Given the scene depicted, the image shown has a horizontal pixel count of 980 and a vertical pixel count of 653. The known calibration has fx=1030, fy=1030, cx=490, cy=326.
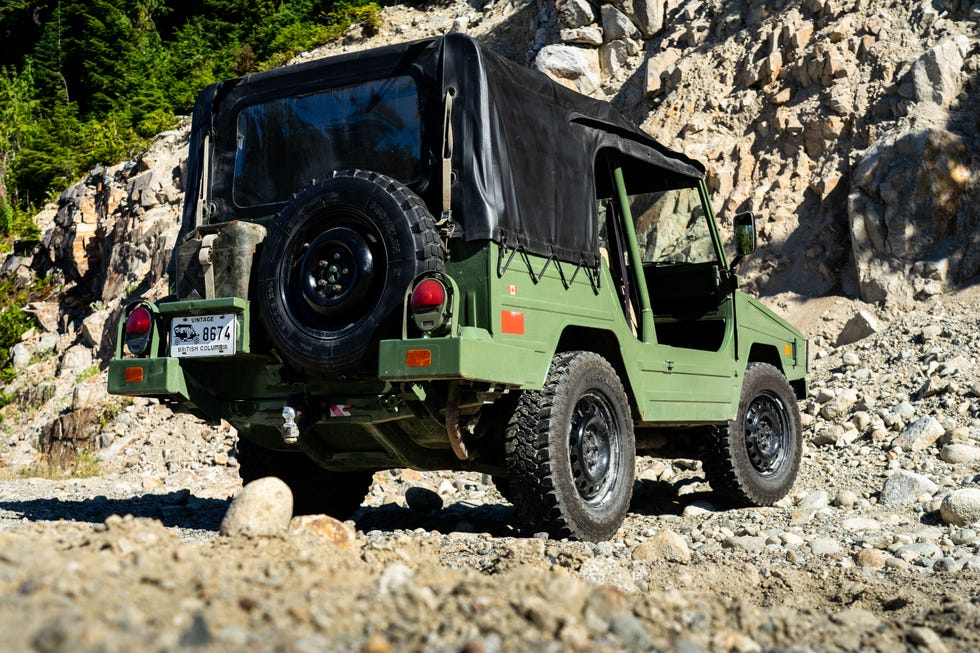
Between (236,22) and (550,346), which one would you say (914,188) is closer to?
(550,346)

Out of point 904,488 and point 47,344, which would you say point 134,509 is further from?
point 47,344

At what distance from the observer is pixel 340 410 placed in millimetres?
5488

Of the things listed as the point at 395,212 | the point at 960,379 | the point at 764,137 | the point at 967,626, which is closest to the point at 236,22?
the point at 764,137

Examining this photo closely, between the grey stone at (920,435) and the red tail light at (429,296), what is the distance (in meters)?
5.85

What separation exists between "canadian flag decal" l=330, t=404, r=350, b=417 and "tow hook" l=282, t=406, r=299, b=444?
8.0 inches

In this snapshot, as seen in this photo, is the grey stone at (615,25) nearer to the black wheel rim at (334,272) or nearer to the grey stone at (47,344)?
the grey stone at (47,344)

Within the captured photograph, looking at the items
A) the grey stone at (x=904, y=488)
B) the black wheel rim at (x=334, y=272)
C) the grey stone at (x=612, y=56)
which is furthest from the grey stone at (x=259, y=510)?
the grey stone at (x=612, y=56)

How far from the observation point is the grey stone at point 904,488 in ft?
24.6

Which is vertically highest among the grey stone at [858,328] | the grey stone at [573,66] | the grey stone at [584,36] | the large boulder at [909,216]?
the grey stone at [584,36]

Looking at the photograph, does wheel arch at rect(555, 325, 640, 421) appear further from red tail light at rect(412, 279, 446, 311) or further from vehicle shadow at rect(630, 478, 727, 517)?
vehicle shadow at rect(630, 478, 727, 517)

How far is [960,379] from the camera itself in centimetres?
1046

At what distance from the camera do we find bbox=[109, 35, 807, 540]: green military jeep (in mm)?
5148

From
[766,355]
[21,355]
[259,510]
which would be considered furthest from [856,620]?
[21,355]

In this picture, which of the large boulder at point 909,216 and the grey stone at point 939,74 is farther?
the grey stone at point 939,74
